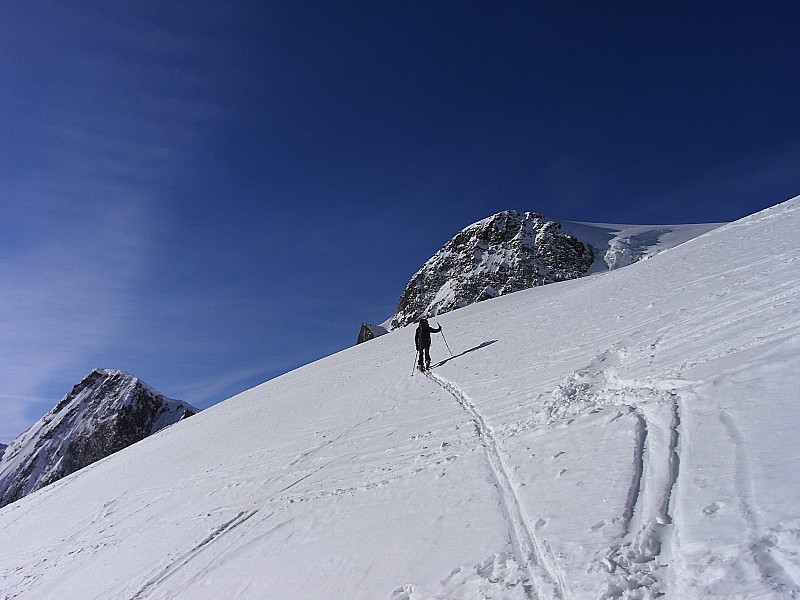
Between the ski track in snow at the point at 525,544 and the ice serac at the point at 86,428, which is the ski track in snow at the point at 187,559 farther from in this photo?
the ice serac at the point at 86,428

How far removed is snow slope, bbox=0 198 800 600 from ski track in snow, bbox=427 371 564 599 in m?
0.02

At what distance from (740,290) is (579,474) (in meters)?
7.30

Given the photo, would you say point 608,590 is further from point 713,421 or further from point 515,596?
point 713,421

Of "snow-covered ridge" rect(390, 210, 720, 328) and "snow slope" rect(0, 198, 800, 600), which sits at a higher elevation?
"snow-covered ridge" rect(390, 210, 720, 328)

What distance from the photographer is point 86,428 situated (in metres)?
130

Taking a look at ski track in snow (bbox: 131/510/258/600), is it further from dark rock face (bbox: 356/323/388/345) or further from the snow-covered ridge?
the snow-covered ridge

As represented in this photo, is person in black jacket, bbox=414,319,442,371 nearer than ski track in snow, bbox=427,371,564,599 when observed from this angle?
No

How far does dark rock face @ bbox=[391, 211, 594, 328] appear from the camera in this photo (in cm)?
9419

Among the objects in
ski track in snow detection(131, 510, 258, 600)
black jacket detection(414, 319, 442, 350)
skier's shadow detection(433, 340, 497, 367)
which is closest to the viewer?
ski track in snow detection(131, 510, 258, 600)

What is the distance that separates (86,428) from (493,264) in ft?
373

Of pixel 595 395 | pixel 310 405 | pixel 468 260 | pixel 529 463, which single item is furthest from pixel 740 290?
pixel 468 260

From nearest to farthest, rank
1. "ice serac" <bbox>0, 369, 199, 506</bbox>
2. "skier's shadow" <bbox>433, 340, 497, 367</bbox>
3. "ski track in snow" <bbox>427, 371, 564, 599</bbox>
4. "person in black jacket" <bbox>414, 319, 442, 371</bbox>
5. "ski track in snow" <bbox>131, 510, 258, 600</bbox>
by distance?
"ski track in snow" <bbox>427, 371, 564, 599</bbox>
"ski track in snow" <bbox>131, 510, 258, 600</bbox>
"person in black jacket" <bbox>414, 319, 442, 371</bbox>
"skier's shadow" <bbox>433, 340, 497, 367</bbox>
"ice serac" <bbox>0, 369, 199, 506</bbox>

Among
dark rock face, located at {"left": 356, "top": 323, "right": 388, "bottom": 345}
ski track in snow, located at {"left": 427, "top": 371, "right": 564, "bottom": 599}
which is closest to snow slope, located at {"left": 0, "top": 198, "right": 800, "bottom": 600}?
ski track in snow, located at {"left": 427, "top": 371, "right": 564, "bottom": 599}

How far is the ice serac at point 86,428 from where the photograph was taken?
4774 inches
